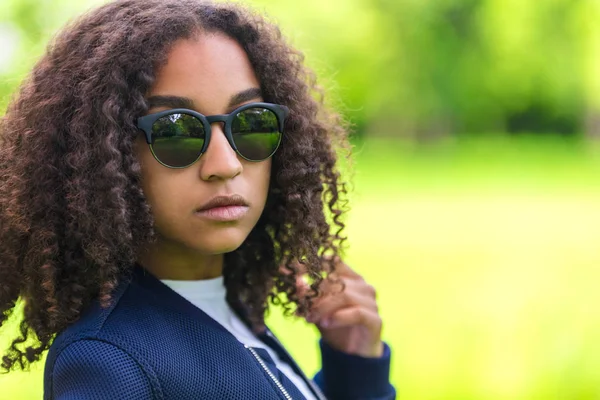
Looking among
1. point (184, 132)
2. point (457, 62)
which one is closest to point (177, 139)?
point (184, 132)

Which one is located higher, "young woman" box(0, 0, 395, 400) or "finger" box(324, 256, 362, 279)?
"young woman" box(0, 0, 395, 400)

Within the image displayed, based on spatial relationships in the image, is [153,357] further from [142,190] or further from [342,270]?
[342,270]

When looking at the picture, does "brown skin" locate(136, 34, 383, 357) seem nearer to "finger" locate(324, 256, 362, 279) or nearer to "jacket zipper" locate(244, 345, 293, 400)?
"jacket zipper" locate(244, 345, 293, 400)

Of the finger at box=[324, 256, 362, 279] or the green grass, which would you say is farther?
the green grass

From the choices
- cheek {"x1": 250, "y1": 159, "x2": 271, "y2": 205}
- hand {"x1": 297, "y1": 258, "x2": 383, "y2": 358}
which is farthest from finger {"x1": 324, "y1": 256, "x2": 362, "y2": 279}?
cheek {"x1": 250, "y1": 159, "x2": 271, "y2": 205}

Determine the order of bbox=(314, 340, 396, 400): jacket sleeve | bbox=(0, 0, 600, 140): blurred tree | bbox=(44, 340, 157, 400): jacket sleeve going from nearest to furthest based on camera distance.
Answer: bbox=(44, 340, 157, 400): jacket sleeve → bbox=(314, 340, 396, 400): jacket sleeve → bbox=(0, 0, 600, 140): blurred tree

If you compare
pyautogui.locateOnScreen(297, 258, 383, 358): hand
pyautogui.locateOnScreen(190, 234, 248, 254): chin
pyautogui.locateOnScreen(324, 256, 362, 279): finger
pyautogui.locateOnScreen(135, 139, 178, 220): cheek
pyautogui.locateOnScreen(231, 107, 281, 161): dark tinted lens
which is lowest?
pyautogui.locateOnScreen(297, 258, 383, 358): hand

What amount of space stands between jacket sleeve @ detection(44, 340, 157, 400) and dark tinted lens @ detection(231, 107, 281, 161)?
500 millimetres

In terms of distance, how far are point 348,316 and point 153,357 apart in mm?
752

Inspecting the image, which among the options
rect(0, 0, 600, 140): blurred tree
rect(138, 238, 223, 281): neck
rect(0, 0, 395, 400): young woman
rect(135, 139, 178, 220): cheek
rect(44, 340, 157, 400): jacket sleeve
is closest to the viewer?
rect(44, 340, 157, 400): jacket sleeve

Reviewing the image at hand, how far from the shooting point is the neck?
5.97 ft

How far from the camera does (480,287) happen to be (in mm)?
7203

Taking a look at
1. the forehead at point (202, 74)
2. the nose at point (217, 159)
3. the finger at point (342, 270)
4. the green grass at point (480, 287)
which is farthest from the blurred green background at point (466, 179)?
the nose at point (217, 159)

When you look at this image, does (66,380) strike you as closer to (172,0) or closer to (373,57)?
(172,0)
